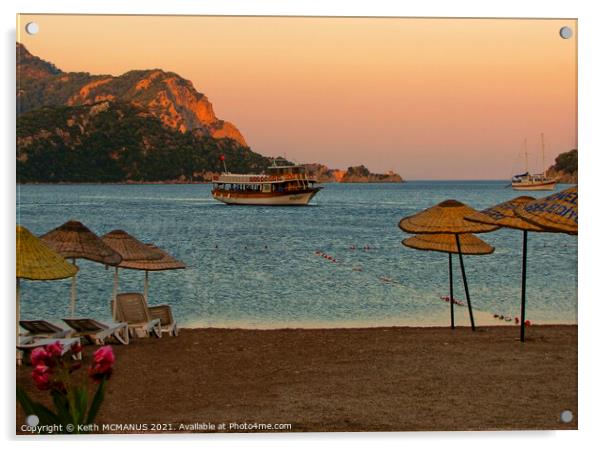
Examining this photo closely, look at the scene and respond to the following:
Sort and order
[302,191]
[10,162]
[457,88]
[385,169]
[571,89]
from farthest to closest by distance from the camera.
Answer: [302,191]
[385,169]
[457,88]
[571,89]
[10,162]

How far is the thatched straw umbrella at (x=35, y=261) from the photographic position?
7625 mm

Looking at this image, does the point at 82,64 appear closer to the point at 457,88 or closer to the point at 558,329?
the point at 457,88

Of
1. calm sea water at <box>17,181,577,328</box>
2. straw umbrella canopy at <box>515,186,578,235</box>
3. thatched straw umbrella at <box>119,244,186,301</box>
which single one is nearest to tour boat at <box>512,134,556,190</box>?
calm sea water at <box>17,181,577,328</box>

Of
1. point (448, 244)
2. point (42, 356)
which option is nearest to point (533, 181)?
point (448, 244)

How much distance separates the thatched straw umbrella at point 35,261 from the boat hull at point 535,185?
14.2ft

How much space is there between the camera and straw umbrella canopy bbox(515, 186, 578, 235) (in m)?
7.64

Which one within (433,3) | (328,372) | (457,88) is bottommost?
(328,372)

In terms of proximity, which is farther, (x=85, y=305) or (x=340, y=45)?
(x=85, y=305)

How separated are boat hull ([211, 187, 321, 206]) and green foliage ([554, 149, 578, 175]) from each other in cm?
261

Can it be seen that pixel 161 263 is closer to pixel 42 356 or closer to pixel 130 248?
pixel 130 248

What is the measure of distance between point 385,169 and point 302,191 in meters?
1.09

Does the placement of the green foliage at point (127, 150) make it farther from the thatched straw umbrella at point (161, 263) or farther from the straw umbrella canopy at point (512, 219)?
the straw umbrella canopy at point (512, 219)

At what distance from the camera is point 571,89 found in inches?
325
